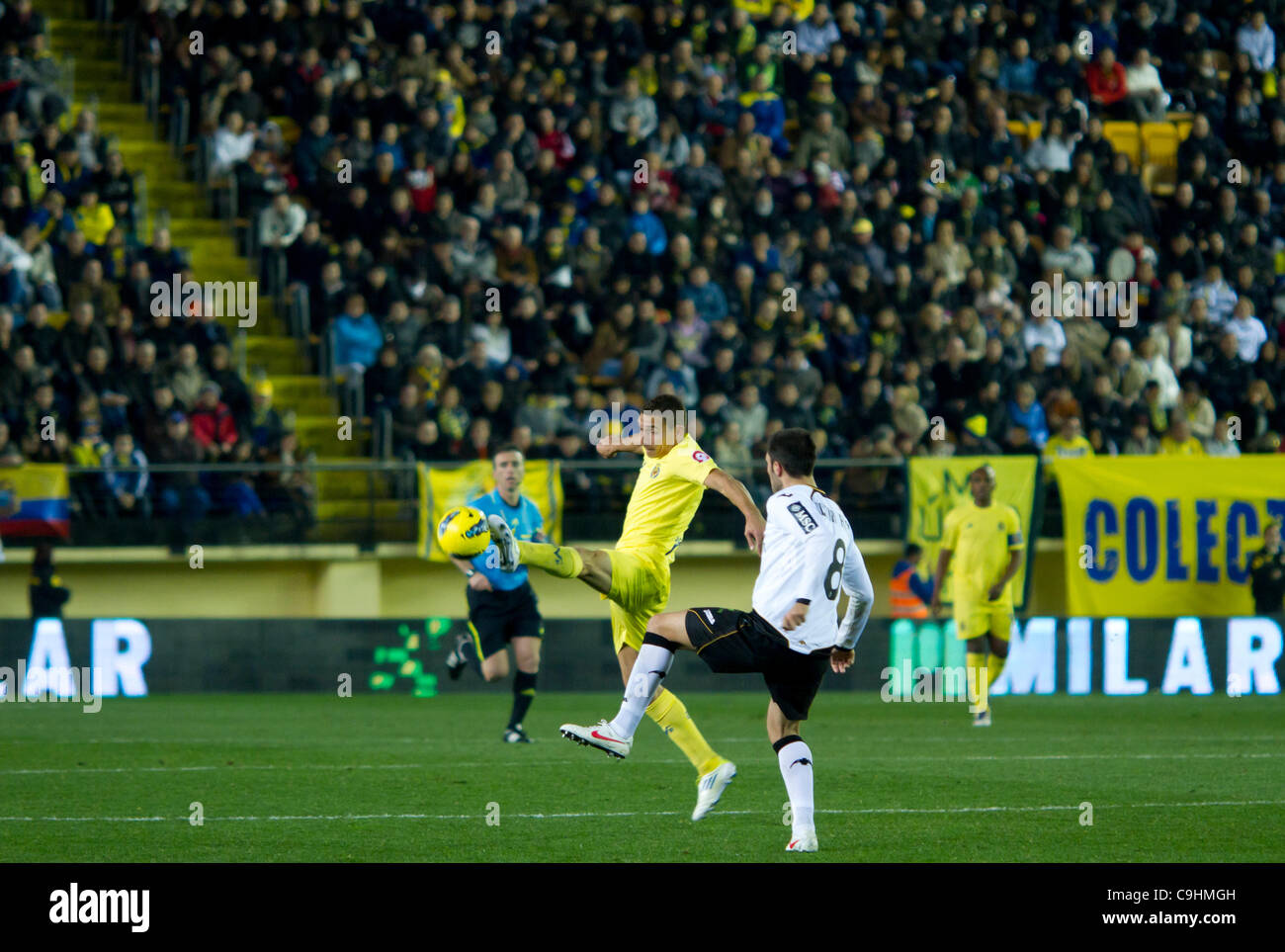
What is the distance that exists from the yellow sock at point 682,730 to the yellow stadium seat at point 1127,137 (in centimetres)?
1743

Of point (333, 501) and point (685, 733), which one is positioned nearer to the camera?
point (685, 733)

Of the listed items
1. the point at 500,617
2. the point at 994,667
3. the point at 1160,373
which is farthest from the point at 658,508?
the point at 1160,373

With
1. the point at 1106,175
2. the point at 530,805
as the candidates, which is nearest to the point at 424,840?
the point at 530,805

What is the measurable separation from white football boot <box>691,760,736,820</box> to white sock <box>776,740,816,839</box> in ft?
2.45

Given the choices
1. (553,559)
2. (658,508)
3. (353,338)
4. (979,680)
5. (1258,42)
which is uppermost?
(1258,42)

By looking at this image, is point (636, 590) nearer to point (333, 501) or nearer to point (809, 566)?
point (809, 566)

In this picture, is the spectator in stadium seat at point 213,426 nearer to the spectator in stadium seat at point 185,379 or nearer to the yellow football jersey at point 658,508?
the spectator in stadium seat at point 185,379

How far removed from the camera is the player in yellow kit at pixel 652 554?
9.29 metres

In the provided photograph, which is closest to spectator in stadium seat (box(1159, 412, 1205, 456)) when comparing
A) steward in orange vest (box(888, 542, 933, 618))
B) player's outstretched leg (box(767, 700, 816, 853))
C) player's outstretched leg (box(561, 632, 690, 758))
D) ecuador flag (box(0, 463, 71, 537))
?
steward in orange vest (box(888, 542, 933, 618))

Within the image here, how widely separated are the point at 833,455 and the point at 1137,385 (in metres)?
3.85

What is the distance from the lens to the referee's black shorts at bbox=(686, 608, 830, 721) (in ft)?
27.5

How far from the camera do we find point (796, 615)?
8.20 meters

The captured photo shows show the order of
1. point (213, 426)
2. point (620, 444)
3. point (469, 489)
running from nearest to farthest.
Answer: point (620, 444), point (469, 489), point (213, 426)

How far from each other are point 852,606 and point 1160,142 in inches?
719
